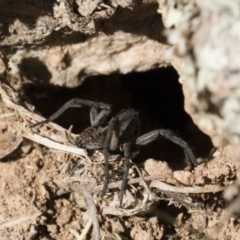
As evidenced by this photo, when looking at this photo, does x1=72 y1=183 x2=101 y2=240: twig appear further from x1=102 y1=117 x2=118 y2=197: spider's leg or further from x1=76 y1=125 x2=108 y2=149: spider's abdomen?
x1=76 y1=125 x2=108 y2=149: spider's abdomen

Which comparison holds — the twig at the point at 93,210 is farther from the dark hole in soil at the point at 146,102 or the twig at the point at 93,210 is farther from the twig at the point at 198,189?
the dark hole in soil at the point at 146,102

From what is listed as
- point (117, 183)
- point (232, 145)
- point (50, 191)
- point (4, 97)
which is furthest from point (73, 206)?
point (232, 145)

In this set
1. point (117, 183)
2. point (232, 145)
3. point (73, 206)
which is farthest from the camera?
point (73, 206)

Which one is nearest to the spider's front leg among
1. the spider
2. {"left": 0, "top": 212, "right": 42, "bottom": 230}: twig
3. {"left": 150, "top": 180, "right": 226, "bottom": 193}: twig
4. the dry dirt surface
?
the spider

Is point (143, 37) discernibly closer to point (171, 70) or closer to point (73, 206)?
point (171, 70)

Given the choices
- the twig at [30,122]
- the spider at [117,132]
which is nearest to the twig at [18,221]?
the twig at [30,122]

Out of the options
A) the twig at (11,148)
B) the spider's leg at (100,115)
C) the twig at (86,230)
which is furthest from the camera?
the spider's leg at (100,115)
